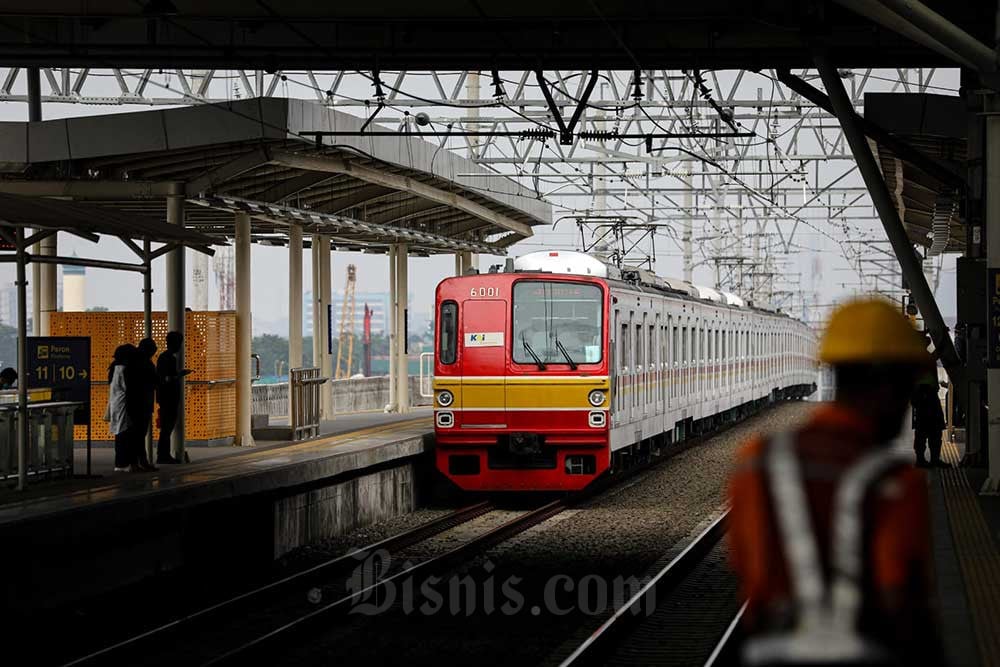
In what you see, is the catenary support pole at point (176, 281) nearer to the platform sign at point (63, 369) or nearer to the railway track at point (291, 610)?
the platform sign at point (63, 369)

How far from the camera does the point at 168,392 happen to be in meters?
15.5

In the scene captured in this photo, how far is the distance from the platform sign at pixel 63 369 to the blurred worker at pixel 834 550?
11653mm

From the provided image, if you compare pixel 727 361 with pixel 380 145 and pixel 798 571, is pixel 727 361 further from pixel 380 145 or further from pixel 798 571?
pixel 798 571

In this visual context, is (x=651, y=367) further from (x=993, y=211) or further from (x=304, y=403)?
(x=993, y=211)

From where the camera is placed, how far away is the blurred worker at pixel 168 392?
50.7 ft

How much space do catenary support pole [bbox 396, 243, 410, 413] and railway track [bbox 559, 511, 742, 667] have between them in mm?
15122

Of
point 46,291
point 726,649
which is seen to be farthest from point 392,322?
point 726,649

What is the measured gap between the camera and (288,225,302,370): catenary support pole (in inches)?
837

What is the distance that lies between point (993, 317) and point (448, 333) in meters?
6.06

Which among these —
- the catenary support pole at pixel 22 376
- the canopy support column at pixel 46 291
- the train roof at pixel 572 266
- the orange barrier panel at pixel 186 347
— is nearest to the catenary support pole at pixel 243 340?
the orange barrier panel at pixel 186 347

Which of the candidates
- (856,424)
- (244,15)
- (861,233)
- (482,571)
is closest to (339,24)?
(244,15)

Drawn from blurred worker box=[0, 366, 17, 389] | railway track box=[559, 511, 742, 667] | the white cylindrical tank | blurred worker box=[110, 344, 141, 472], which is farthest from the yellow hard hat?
the white cylindrical tank

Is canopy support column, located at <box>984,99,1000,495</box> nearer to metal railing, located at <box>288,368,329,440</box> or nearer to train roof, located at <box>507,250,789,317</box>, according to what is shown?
train roof, located at <box>507,250,789,317</box>

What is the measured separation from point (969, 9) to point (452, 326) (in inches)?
253
